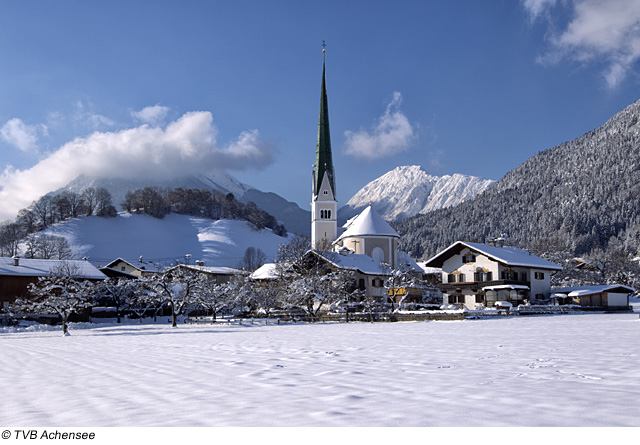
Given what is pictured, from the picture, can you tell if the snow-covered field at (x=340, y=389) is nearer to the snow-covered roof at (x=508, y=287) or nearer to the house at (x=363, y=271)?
the snow-covered roof at (x=508, y=287)

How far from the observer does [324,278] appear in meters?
44.1

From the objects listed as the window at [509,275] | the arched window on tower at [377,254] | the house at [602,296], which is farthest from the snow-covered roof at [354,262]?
the house at [602,296]

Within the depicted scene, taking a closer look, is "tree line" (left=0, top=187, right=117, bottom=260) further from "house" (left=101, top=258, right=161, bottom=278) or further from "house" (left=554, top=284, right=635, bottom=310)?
"house" (left=554, top=284, right=635, bottom=310)

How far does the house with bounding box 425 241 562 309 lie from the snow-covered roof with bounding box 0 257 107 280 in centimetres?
3910

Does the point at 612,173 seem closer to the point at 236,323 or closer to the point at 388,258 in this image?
the point at 388,258

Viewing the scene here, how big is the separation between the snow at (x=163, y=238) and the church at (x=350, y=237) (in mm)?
40466

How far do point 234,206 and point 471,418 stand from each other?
167m

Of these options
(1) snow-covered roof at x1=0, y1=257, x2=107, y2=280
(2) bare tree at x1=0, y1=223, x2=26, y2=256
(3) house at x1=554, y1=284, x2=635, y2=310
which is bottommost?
(3) house at x1=554, y1=284, x2=635, y2=310

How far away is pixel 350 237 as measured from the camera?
237 ft

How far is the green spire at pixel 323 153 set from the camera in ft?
306

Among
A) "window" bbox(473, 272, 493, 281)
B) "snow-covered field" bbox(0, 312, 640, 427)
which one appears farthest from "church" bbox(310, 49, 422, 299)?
"snow-covered field" bbox(0, 312, 640, 427)

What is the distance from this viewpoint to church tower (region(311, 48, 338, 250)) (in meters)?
91.5

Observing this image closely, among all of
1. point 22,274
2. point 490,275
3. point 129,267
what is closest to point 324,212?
point 129,267
